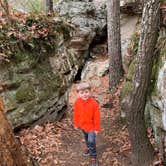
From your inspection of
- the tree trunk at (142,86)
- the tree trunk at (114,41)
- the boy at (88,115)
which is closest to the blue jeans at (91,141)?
the boy at (88,115)

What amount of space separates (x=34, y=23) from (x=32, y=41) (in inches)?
25.9

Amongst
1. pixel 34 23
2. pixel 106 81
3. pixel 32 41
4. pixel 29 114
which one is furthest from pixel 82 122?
pixel 106 81

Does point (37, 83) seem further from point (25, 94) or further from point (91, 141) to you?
point (91, 141)

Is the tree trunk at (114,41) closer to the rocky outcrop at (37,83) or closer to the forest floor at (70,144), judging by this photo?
the rocky outcrop at (37,83)

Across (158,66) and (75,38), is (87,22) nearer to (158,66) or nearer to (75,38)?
(75,38)

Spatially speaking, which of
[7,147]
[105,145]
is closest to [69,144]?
[105,145]

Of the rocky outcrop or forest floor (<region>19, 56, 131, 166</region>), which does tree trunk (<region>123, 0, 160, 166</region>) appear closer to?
forest floor (<region>19, 56, 131, 166</region>)

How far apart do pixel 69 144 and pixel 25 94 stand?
143 centimetres

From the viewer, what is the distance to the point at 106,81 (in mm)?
14930

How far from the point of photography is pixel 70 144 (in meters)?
8.22

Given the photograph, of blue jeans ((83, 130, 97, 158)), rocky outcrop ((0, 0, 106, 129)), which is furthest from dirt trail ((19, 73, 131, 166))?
blue jeans ((83, 130, 97, 158))

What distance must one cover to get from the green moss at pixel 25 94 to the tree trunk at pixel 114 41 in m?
5.39

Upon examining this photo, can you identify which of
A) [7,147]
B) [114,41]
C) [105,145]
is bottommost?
[105,145]

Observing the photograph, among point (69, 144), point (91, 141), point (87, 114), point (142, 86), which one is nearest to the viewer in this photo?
point (142, 86)
